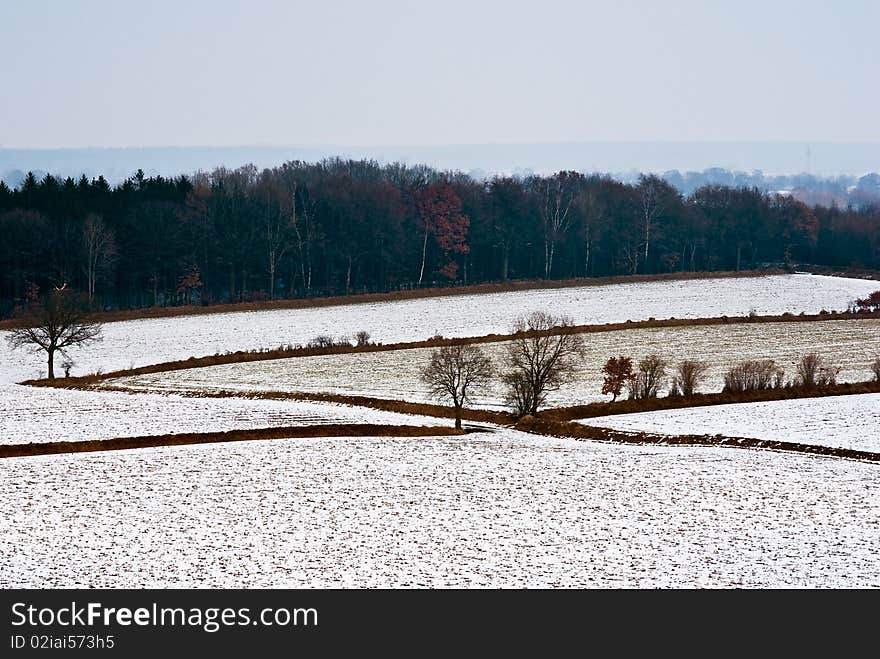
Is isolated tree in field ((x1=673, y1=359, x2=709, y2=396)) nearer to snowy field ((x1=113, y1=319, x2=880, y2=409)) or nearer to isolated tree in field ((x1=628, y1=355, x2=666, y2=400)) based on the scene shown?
isolated tree in field ((x1=628, y1=355, x2=666, y2=400))

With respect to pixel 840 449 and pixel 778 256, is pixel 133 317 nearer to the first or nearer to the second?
pixel 840 449

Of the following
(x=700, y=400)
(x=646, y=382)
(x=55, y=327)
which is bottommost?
(x=700, y=400)

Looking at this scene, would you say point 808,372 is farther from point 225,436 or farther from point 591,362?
point 225,436

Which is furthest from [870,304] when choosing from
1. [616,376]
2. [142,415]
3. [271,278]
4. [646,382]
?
[142,415]

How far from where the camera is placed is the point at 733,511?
32.0 meters

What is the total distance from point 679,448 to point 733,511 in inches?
416

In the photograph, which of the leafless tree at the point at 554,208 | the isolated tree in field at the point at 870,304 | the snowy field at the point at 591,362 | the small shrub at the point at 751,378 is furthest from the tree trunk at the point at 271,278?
the small shrub at the point at 751,378

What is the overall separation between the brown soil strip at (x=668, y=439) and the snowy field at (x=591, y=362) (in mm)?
4322

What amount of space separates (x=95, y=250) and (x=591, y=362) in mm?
43431

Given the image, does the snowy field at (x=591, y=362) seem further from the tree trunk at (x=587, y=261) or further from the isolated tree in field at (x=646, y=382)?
the tree trunk at (x=587, y=261)

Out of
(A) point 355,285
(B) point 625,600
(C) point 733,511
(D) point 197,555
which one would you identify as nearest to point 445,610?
(B) point 625,600

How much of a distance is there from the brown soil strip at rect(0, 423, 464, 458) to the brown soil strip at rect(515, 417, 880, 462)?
352 centimetres

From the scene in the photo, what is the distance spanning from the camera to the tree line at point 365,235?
92062 mm

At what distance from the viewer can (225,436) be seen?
44125mm
